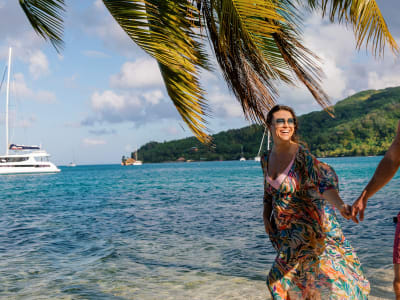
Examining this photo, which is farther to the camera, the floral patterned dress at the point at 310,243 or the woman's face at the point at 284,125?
the woman's face at the point at 284,125

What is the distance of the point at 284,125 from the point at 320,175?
47cm

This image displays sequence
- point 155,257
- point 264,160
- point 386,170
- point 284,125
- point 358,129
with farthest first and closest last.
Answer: point 358,129 < point 155,257 < point 264,160 < point 284,125 < point 386,170

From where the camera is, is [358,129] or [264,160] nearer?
[264,160]

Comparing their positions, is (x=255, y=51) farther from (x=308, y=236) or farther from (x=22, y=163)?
(x=22, y=163)

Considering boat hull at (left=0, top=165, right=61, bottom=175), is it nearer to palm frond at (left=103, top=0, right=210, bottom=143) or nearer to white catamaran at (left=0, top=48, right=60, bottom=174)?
white catamaran at (left=0, top=48, right=60, bottom=174)

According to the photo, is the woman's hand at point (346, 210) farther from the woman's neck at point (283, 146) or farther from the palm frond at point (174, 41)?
the palm frond at point (174, 41)

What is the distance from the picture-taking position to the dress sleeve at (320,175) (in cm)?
251

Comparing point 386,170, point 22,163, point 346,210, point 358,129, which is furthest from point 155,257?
point 358,129

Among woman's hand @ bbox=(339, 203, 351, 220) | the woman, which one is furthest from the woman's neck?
woman's hand @ bbox=(339, 203, 351, 220)

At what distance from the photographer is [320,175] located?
254 centimetres

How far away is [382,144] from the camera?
100 meters

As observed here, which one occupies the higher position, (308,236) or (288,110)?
(288,110)

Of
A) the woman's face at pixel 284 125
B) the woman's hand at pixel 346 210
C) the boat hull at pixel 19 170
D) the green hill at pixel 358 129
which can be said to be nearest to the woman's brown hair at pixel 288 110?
the woman's face at pixel 284 125

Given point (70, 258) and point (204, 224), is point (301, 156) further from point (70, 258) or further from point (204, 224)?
point (204, 224)
